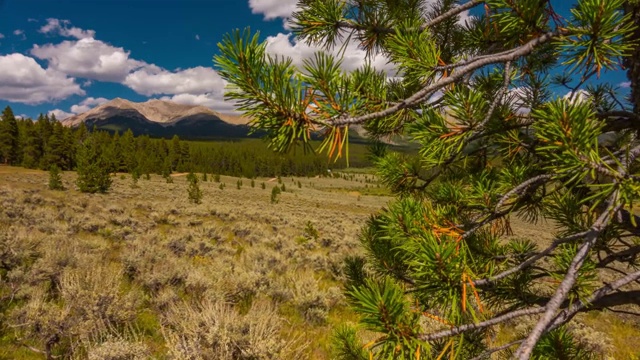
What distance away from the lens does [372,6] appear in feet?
7.79

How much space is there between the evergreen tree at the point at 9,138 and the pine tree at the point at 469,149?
3713 inches

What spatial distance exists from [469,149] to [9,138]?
95.7 m

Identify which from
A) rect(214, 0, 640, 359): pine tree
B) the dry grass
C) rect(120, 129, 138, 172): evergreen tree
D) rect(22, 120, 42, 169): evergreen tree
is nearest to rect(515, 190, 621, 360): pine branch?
rect(214, 0, 640, 359): pine tree

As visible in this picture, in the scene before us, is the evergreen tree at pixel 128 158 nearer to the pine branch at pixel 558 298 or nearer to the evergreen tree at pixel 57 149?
the evergreen tree at pixel 57 149

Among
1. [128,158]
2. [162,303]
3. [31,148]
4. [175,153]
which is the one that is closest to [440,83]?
[162,303]

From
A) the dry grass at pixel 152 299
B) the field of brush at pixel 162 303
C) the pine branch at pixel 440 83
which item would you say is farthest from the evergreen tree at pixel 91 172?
the pine branch at pixel 440 83

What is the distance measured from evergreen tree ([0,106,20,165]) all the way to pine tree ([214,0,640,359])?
9431cm

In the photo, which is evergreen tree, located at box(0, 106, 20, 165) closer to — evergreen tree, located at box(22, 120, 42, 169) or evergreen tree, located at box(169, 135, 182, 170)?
evergreen tree, located at box(22, 120, 42, 169)

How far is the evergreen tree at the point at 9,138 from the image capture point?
68000mm

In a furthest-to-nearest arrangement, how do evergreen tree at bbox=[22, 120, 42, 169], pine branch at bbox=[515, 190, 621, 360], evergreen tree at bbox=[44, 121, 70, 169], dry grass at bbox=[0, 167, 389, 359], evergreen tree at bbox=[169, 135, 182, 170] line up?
evergreen tree at bbox=[169, 135, 182, 170] → evergreen tree at bbox=[22, 120, 42, 169] → evergreen tree at bbox=[44, 121, 70, 169] → dry grass at bbox=[0, 167, 389, 359] → pine branch at bbox=[515, 190, 621, 360]

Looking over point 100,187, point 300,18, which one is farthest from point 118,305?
point 100,187

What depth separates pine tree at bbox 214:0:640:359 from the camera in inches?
51.8

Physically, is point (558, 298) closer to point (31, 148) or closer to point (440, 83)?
point (440, 83)

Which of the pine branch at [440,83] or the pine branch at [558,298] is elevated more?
the pine branch at [440,83]
